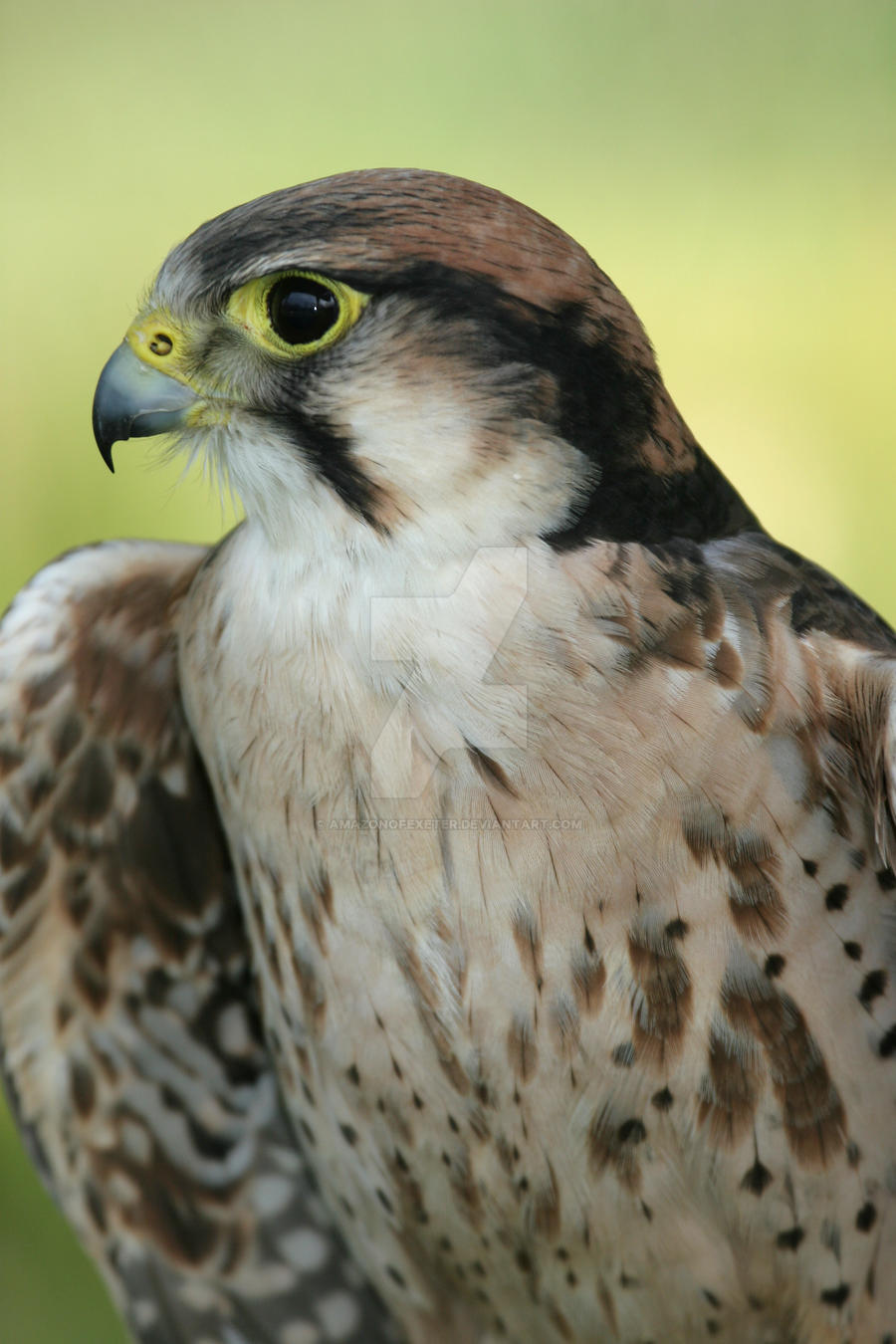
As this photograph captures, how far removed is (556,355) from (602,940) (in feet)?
1.57

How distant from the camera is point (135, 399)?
3.59 ft

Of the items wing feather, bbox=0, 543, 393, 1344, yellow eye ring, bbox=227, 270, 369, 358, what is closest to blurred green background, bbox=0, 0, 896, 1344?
wing feather, bbox=0, 543, 393, 1344

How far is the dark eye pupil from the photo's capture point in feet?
3.26

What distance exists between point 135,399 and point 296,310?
17 centimetres

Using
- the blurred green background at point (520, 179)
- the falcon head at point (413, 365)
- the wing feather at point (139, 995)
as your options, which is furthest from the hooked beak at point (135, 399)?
the blurred green background at point (520, 179)

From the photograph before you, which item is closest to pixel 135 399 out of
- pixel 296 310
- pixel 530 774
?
pixel 296 310

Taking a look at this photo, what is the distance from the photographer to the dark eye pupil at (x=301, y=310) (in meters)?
0.99

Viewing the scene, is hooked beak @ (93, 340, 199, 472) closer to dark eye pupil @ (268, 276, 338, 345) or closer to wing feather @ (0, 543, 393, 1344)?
dark eye pupil @ (268, 276, 338, 345)

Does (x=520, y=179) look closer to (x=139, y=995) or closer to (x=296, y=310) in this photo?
(x=296, y=310)

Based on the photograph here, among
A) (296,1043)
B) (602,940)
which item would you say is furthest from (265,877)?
(602,940)

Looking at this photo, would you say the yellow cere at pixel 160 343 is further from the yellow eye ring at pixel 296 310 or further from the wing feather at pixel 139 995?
the wing feather at pixel 139 995

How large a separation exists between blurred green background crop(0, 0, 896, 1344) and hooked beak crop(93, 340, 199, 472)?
106 cm

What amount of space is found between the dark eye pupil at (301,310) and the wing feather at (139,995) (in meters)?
0.48

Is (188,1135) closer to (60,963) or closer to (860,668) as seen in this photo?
(60,963)
